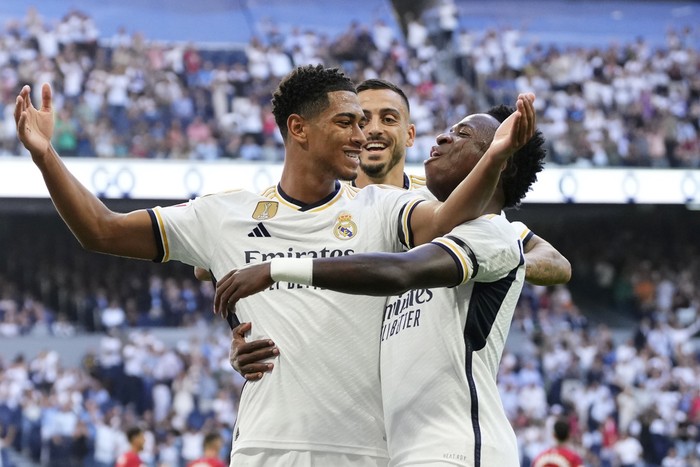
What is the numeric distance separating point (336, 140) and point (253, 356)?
0.95 m

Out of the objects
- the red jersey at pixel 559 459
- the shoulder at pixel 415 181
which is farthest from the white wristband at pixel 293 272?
the red jersey at pixel 559 459

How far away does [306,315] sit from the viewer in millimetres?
4324

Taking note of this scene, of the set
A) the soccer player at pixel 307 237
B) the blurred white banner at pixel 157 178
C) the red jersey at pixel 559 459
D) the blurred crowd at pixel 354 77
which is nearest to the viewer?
the soccer player at pixel 307 237

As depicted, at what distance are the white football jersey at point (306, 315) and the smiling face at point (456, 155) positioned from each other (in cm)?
14

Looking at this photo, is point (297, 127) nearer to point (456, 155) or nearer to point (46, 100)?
point (456, 155)

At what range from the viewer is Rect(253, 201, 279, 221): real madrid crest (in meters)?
4.50

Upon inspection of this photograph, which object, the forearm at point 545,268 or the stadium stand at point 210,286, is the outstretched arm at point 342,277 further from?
the stadium stand at point 210,286

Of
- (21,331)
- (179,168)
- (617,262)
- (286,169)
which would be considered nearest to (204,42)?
(179,168)

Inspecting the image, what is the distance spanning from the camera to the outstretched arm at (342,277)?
376 cm

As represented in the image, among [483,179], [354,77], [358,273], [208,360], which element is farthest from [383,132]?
[354,77]

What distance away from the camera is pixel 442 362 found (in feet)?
13.7

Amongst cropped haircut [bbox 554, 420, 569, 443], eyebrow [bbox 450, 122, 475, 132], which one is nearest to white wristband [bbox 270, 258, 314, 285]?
eyebrow [bbox 450, 122, 475, 132]

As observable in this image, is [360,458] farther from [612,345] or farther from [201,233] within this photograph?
[612,345]

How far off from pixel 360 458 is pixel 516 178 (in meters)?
1.34
